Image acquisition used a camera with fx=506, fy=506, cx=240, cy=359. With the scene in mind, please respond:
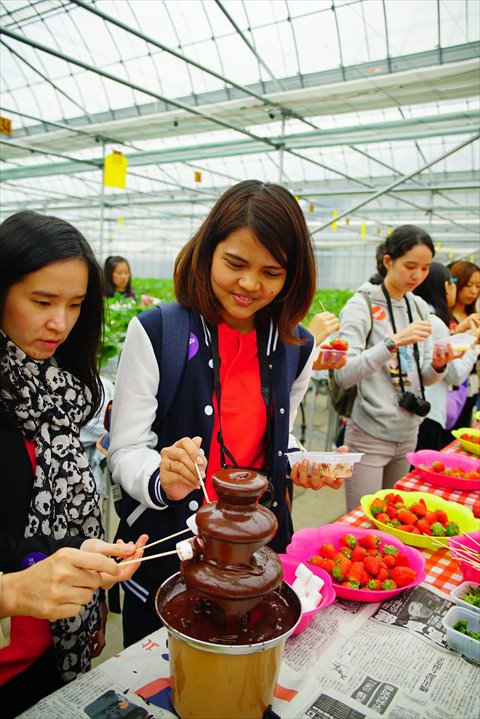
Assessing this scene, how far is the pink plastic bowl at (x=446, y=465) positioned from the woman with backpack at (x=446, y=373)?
0.86 metres

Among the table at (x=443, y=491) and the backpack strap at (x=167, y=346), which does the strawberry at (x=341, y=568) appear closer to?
the backpack strap at (x=167, y=346)

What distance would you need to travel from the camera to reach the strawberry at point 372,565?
1.46m

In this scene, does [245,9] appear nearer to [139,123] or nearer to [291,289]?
[139,123]

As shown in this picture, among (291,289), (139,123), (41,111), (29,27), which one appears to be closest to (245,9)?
(139,123)

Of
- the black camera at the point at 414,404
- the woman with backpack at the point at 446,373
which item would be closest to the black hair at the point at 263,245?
the black camera at the point at 414,404

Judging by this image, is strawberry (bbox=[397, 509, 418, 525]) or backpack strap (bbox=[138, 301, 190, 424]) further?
strawberry (bbox=[397, 509, 418, 525])

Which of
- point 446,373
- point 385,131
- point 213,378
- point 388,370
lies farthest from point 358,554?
point 385,131

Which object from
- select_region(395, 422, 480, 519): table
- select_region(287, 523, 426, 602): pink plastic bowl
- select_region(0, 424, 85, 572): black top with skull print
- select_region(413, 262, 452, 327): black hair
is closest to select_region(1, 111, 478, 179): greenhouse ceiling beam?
select_region(413, 262, 452, 327): black hair

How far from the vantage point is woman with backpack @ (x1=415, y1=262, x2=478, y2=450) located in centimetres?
336

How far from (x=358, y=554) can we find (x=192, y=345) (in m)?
0.81

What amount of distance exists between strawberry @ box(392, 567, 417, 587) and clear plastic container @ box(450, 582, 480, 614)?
111 millimetres

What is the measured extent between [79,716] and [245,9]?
8.03 m

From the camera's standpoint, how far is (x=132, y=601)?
151cm

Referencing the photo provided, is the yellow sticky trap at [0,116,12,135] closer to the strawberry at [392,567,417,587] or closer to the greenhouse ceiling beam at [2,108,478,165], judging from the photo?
the greenhouse ceiling beam at [2,108,478,165]
